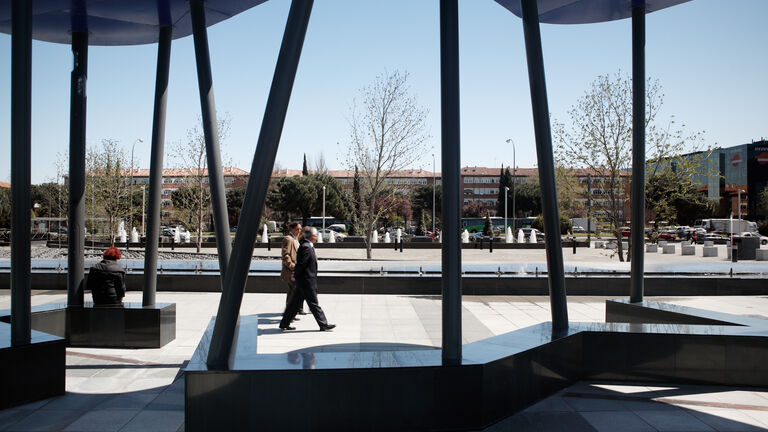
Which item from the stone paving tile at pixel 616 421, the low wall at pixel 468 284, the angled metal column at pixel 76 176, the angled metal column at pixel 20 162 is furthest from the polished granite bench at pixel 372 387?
the low wall at pixel 468 284

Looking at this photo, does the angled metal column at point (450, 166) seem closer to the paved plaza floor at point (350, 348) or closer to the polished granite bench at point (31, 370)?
the paved plaza floor at point (350, 348)

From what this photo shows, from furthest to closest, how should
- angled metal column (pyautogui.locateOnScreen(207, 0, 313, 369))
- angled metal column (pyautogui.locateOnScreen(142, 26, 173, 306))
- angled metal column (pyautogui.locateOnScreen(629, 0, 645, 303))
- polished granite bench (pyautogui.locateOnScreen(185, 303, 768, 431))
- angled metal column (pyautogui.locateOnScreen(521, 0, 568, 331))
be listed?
1. angled metal column (pyautogui.locateOnScreen(142, 26, 173, 306))
2. angled metal column (pyautogui.locateOnScreen(629, 0, 645, 303))
3. angled metal column (pyautogui.locateOnScreen(521, 0, 568, 331))
4. angled metal column (pyautogui.locateOnScreen(207, 0, 313, 369))
5. polished granite bench (pyautogui.locateOnScreen(185, 303, 768, 431))

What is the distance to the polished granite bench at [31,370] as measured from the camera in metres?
5.31

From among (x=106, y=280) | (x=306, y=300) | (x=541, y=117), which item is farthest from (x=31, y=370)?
(x=541, y=117)

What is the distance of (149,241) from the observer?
27.2 ft

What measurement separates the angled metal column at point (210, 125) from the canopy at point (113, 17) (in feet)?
2.03

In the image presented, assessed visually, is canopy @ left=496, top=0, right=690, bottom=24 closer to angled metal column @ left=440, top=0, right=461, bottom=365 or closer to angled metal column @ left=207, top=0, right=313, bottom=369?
angled metal column @ left=440, top=0, right=461, bottom=365

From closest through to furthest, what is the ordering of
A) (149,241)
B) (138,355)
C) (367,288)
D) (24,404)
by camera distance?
1. (24,404)
2. (138,355)
3. (149,241)
4. (367,288)

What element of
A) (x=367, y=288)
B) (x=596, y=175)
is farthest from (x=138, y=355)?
(x=596, y=175)

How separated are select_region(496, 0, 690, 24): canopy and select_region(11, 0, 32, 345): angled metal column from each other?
16.9 ft

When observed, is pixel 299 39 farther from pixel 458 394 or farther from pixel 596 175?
pixel 596 175

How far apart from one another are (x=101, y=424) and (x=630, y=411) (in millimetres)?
4554

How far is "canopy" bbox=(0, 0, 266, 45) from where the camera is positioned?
7.09 meters

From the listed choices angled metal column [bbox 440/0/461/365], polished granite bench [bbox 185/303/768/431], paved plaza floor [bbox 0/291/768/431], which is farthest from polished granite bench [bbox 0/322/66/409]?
angled metal column [bbox 440/0/461/365]
